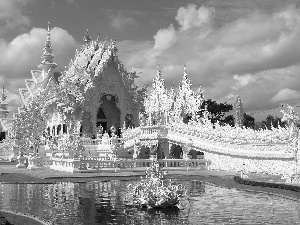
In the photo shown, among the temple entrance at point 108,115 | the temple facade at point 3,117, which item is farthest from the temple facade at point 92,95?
the temple facade at point 3,117

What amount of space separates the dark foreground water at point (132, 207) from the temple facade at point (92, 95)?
26294 mm

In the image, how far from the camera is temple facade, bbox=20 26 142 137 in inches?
1727

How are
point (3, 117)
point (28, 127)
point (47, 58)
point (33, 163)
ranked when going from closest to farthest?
point (33, 163)
point (28, 127)
point (47, 58)
point (3, 117)

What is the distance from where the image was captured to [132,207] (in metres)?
12.8

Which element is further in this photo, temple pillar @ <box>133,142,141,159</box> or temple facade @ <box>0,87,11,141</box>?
temple facade @ <box>0,87,11,141</box>

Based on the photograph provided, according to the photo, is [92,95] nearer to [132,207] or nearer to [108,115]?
[108,115]

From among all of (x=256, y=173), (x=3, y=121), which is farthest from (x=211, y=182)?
(x=3, y=121)

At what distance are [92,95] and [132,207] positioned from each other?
32.7 meters

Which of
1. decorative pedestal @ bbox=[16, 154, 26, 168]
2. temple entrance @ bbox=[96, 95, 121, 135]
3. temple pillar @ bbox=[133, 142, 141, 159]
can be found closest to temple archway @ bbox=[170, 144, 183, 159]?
temple pillar @ bbox=[133, 142, 141, 159]

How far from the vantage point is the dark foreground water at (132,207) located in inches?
435

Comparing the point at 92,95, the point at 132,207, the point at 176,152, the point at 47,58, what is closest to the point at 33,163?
the point at 176,152

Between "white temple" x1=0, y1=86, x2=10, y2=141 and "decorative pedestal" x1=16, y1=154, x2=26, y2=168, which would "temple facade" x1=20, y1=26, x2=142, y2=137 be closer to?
"decorative pedestal" x1=16, y1=154, x2=26, y2=168

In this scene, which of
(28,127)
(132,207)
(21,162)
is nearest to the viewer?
(132,207)

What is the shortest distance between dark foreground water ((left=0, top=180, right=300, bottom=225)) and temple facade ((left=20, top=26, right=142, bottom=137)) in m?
26.3
